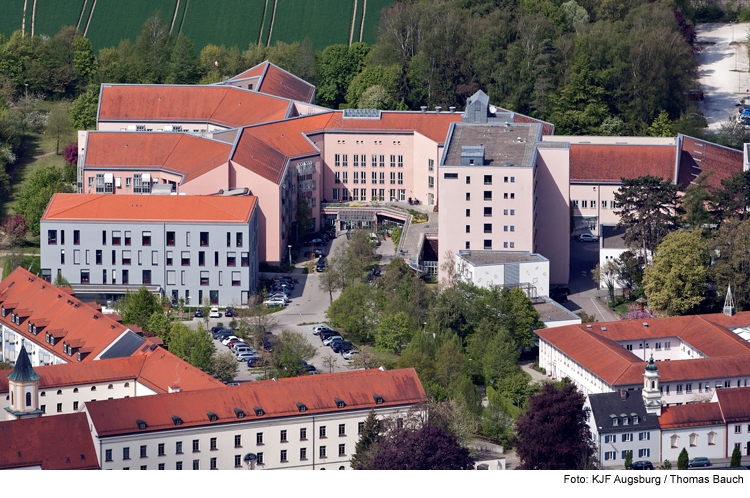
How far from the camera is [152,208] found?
481 feet

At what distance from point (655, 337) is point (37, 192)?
7302 cm

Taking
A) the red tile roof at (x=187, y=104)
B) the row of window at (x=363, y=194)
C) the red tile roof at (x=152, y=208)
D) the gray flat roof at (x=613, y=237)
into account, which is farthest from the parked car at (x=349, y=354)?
the red tile roof at (x=187, y=104)

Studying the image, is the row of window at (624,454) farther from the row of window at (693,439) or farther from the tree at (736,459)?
the tree at (736,459)

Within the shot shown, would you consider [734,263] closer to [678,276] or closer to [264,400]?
[678,276]

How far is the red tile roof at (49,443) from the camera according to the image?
98688 mm

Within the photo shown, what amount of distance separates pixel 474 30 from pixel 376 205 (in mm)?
37935

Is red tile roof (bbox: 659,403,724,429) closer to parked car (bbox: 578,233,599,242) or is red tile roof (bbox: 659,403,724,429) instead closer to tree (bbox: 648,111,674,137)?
parked car (bbox: 578,233,599,242)

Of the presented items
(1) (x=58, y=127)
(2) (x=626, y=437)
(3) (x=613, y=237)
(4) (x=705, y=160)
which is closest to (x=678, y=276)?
(3) (x=613, y=237)

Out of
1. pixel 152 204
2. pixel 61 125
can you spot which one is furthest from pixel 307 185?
pixel 61 125

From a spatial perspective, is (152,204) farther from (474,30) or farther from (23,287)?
(474,30)

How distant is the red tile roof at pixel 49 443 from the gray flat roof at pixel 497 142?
185 ft

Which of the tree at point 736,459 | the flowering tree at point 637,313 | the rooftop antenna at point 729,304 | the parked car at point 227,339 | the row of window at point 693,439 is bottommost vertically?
the tree at point 736,459

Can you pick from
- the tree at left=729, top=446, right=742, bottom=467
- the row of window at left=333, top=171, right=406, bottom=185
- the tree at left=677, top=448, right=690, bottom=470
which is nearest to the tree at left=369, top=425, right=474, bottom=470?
the tree at left=677, top=448, right=690, bottom=470

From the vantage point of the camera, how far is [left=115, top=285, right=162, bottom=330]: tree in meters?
132
